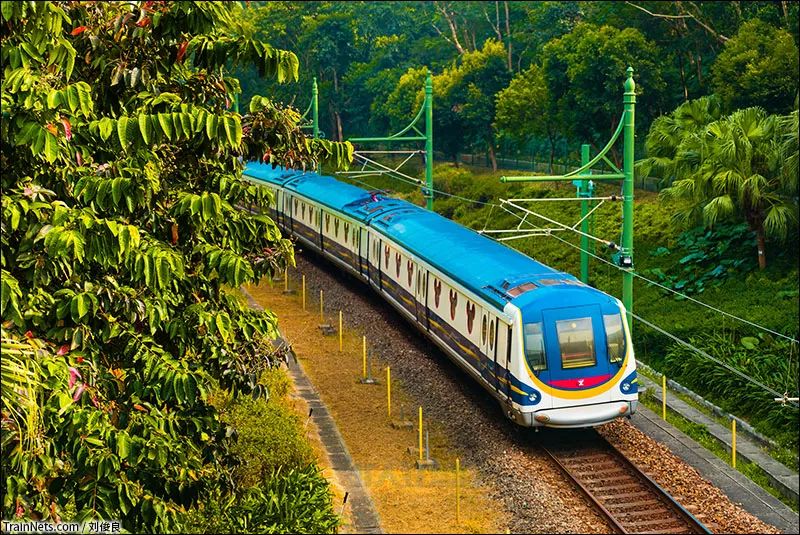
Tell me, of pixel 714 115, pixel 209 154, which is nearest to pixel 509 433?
pixel 209 154

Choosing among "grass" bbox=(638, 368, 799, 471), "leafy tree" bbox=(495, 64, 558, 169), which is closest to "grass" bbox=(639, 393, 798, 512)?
"grass" bbox=(638, 368, 799, 471)

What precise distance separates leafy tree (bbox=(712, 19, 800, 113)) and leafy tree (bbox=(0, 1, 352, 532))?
20851 mm

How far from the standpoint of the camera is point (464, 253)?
21172mm

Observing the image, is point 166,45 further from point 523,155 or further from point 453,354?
point 523,155

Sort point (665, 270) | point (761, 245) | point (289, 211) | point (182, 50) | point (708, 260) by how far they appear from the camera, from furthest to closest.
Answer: point (289, 211) < point (665, 270) < point (708, 260) < point (761, 245) < point (182, 50)

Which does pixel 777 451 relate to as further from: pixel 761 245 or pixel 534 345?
pixel 761 245

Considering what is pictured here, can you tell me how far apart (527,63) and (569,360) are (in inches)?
1311

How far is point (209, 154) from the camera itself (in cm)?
972

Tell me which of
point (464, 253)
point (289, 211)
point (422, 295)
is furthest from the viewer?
point (289, 211)

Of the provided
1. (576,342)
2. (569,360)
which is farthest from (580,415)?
(576,342)

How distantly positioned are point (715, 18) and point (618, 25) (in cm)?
362

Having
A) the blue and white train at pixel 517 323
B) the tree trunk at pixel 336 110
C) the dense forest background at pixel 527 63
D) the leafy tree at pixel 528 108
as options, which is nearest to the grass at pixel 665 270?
the leafy tree at pixel 528 108

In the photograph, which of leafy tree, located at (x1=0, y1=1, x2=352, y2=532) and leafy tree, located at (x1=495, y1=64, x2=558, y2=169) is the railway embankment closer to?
leafy tree, located at (x1=0, y1=1, x2=352, y2=532)

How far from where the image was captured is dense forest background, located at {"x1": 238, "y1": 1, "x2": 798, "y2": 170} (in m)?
30.1
